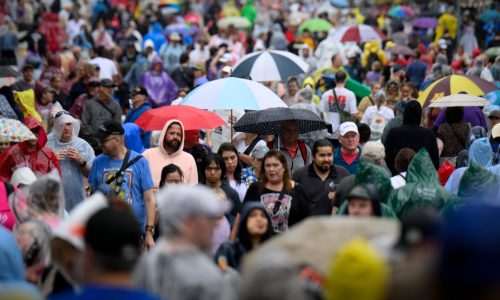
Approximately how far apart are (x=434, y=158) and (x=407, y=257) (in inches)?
326

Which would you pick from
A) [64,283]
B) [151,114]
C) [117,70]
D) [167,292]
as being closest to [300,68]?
[151,114]

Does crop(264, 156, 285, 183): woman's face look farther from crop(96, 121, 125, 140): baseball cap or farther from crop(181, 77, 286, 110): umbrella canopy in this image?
crop(181, 77, 286, 110): umbrella canopy

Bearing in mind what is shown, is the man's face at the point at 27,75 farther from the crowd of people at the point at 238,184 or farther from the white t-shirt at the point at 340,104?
the white t-shirt at the point at 340,104

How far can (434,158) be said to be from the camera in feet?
44.3

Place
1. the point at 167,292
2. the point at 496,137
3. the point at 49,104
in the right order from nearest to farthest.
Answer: the point at 167,292 → the point at 496,137 → the point at 49,104

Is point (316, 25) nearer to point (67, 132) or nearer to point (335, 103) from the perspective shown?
point (335, 103)

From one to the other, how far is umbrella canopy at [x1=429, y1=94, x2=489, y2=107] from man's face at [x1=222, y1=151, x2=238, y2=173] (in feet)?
12.3

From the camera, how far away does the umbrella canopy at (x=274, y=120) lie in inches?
523

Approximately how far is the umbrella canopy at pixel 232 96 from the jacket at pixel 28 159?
2.96 m

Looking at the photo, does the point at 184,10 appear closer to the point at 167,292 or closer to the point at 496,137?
the point at 496,137

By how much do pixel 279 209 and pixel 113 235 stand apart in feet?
15.7

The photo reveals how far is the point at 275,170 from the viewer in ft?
34.5

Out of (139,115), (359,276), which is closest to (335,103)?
(139,115)

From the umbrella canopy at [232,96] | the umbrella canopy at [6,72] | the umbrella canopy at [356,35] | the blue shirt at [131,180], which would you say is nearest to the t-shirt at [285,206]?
the blue shirt at [131,180]
